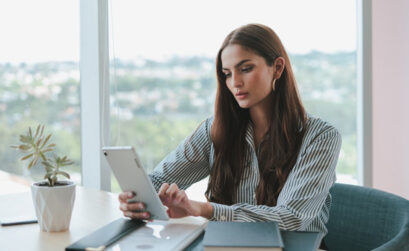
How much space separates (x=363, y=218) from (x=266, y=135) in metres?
0.43

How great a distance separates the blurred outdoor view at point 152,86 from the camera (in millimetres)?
2125

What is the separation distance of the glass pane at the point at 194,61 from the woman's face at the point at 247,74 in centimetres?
70

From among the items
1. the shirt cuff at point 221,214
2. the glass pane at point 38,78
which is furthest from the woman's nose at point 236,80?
the glass pane at point 38,78

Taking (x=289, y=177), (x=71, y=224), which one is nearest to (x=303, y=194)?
(x=289, y=177)

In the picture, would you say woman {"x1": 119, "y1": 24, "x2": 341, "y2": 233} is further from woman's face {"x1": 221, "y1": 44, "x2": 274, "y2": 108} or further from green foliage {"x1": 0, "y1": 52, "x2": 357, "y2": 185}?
green foliage {"x1": 0, "y1": 52, "x2": 357, "y2": 185}

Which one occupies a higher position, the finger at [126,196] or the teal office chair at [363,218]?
the finger at [126,196]

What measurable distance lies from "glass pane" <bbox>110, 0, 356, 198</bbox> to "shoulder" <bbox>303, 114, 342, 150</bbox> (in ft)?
2.97

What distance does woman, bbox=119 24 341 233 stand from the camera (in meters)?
1.39

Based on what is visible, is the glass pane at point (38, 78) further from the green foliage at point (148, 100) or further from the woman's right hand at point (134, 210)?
the woman's right hand at point (134, 210)

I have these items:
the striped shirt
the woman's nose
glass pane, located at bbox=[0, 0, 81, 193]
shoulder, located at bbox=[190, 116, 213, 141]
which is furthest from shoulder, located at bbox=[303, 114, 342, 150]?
glass pane, located at bbox=[0, 0, 81, 193]

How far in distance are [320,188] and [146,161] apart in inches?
45.3

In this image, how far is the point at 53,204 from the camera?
1228 mm

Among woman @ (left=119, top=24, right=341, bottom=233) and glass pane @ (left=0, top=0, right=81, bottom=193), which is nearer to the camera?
woman @ (left=119, top=24, right=341, bottom=233)

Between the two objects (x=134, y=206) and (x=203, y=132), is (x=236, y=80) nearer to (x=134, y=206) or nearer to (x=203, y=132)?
(x=203, y=132)
